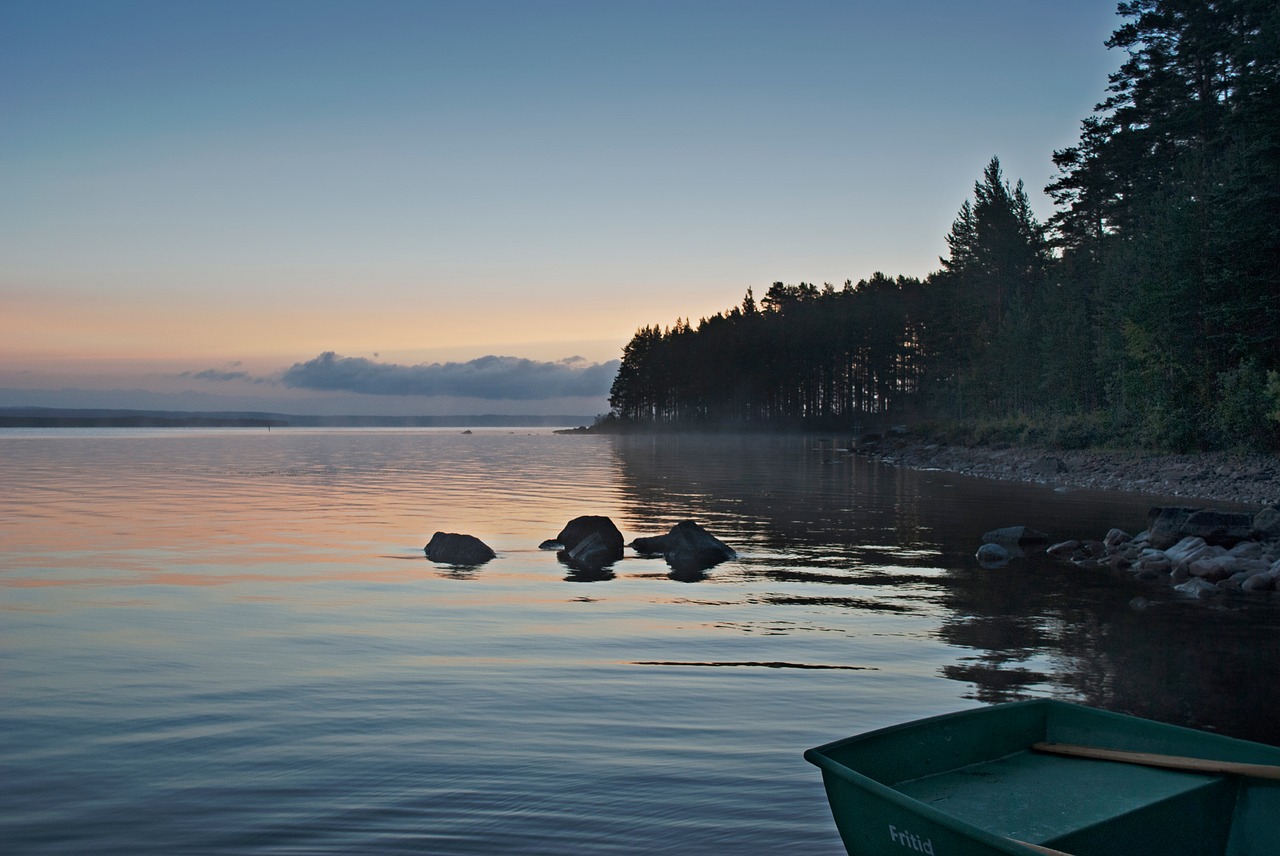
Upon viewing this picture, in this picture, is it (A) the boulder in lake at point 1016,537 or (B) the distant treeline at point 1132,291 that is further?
(B) the distant treeline at point 1132,291

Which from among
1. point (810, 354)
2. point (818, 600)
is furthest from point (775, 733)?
point (810, 354)

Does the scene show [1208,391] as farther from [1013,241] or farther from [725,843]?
[1013,241]

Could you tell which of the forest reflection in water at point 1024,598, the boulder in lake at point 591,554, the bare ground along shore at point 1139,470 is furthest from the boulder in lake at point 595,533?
the bare ground along shore at point 1139,470

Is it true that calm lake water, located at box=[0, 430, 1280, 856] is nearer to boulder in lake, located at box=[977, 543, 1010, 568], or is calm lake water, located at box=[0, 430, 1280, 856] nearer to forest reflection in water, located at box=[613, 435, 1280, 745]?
forest reflection in water, located at box=[613, 435, 1280, 745]

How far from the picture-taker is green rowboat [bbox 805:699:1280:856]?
5.25 meters

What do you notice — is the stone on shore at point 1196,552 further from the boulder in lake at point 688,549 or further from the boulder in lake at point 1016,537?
the boulder in lake at point 688,549

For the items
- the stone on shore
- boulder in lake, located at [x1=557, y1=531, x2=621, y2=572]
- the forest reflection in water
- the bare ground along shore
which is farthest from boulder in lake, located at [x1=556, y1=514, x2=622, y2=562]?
the bare ground along shore

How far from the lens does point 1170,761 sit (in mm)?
6129

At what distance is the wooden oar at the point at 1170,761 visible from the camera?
18.7 feet

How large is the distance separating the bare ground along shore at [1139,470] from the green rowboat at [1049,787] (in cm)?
2718

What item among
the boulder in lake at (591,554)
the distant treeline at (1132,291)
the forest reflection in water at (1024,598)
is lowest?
the forest reflection in water at (1024,598)

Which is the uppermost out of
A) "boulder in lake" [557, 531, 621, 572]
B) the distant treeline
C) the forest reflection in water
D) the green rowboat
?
the distant treeline

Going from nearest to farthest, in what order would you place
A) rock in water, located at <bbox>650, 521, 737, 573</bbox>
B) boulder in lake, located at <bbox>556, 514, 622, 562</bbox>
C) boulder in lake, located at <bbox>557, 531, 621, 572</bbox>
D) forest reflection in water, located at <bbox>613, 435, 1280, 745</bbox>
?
forest reflection in water, located at <bbox>613, 435, 1280, 745</bbox> < boulder in lake, located at <bbox>557, 531, 621, 572</bbox> < rock in water, located at <bbox>650, 521, 737, 573</bbox> < boulder in lake, located at <bbox>556, 514, 622, 562</bbox>

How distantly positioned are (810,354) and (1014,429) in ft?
231
